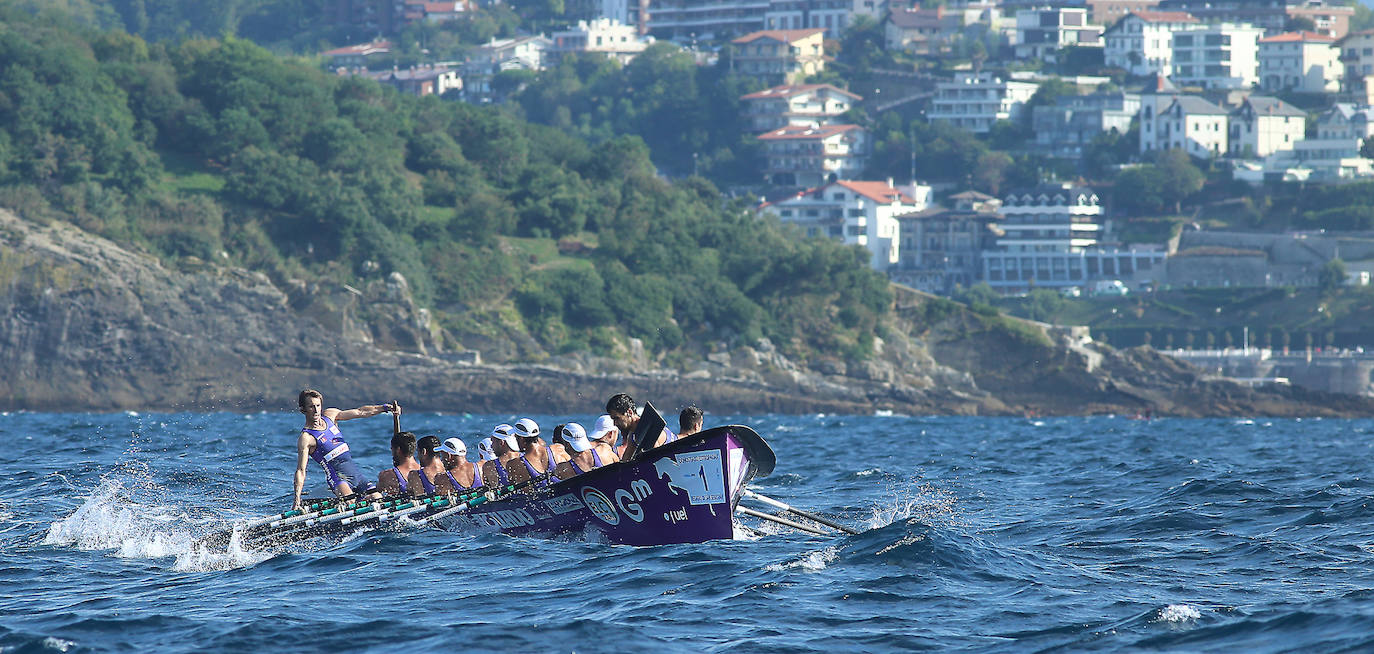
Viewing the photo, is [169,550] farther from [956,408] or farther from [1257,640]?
[956,408]

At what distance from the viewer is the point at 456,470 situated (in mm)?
18859

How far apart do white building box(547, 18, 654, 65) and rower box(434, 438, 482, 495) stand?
15237 centimetres

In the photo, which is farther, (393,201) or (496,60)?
(496,60)

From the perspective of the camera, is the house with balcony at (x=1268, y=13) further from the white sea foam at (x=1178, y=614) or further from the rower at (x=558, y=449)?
the white sea foam at (x=1178, y=614)

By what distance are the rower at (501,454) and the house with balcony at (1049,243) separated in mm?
106872

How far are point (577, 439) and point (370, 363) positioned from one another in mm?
55892

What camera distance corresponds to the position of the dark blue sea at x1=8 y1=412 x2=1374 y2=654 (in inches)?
495

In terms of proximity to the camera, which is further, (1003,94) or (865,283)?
(1003,94)

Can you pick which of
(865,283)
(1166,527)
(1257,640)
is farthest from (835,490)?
(865,283)

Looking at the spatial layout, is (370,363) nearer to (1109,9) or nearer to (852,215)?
(852,215)

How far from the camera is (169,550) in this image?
17500 millimetres

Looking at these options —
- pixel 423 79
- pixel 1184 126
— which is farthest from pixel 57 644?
pixel 423 79

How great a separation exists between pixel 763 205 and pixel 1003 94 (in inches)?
1089

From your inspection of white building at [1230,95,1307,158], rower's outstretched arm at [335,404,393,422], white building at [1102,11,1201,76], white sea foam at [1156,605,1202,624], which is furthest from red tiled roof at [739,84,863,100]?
white sea foam at [1156,605,1202,624]
